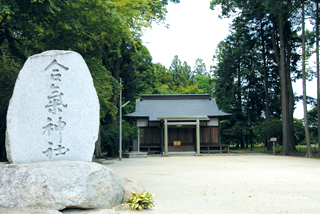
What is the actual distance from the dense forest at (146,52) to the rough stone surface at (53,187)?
5.07 m

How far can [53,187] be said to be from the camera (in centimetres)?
417

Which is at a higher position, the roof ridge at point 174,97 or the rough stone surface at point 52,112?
the roof ridge at point 174,97

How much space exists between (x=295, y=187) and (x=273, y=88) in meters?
24.6

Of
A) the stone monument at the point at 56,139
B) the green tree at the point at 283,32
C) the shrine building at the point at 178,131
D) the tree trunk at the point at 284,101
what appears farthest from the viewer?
the shrine building at the point at 178,131

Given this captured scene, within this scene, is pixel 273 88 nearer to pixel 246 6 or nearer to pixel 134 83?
pixel 246 6

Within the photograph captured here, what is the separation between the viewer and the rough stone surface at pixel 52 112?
5008 mm

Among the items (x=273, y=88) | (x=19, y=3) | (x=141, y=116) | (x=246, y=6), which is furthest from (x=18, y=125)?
(x=273, y=88)

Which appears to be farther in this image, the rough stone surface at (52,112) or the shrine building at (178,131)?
the shrine building at (178,131)

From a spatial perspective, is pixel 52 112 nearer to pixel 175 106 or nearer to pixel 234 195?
pixel 234 195

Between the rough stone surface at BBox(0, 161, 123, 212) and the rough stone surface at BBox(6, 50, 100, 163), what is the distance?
637 millimetres

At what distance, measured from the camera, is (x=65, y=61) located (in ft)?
17.7

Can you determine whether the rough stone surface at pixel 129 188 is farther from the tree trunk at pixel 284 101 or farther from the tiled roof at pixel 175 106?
the tree trunk at pixel 284 101

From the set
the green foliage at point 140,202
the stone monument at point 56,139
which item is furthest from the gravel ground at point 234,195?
the stone monument at point 56,139

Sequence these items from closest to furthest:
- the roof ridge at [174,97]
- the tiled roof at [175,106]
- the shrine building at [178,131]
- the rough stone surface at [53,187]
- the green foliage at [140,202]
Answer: the rough stone surface at [53,187]
the green foliage at [140,202]
the shrine building at [178,131]
the tiled roof at [175,106]
the roof ridge at [174,97]
